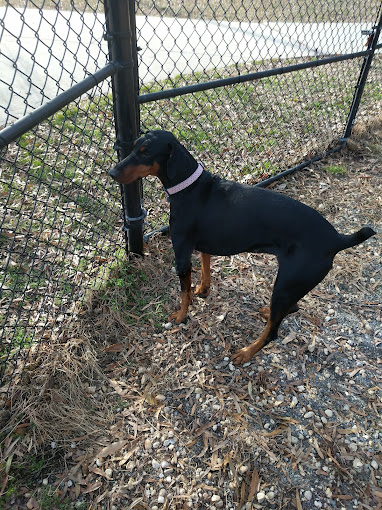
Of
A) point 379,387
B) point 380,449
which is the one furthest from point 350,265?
point 380,449

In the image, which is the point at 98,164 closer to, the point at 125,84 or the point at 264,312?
the point at 125,84

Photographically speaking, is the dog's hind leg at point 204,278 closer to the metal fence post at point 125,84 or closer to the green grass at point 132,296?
the green grass at point 132,296

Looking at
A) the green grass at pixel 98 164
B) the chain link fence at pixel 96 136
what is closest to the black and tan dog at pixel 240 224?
the chain link fence at pixel 96 136

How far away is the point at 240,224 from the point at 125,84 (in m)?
1.11

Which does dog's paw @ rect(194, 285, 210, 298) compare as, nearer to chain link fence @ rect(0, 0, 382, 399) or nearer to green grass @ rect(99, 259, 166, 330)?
green grass @ rect(99, 259, 166, 330)

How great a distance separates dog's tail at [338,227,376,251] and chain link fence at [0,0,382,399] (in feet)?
4.85

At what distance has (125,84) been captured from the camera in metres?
2.29

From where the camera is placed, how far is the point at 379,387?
97.3 inches

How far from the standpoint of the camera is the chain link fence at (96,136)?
2.41 metres

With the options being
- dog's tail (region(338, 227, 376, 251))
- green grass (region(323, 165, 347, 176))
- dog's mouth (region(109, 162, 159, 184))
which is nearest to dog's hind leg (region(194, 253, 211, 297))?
dog's mouth (region(109, 162, 159, 184))

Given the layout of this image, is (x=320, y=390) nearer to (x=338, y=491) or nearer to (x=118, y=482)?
(x=338, y=491)

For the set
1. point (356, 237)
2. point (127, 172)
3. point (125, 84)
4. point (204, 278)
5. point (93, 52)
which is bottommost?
point (204, 278)

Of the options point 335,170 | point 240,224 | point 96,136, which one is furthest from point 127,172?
point 335,170

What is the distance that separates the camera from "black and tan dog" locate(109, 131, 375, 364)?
86.6 inches
